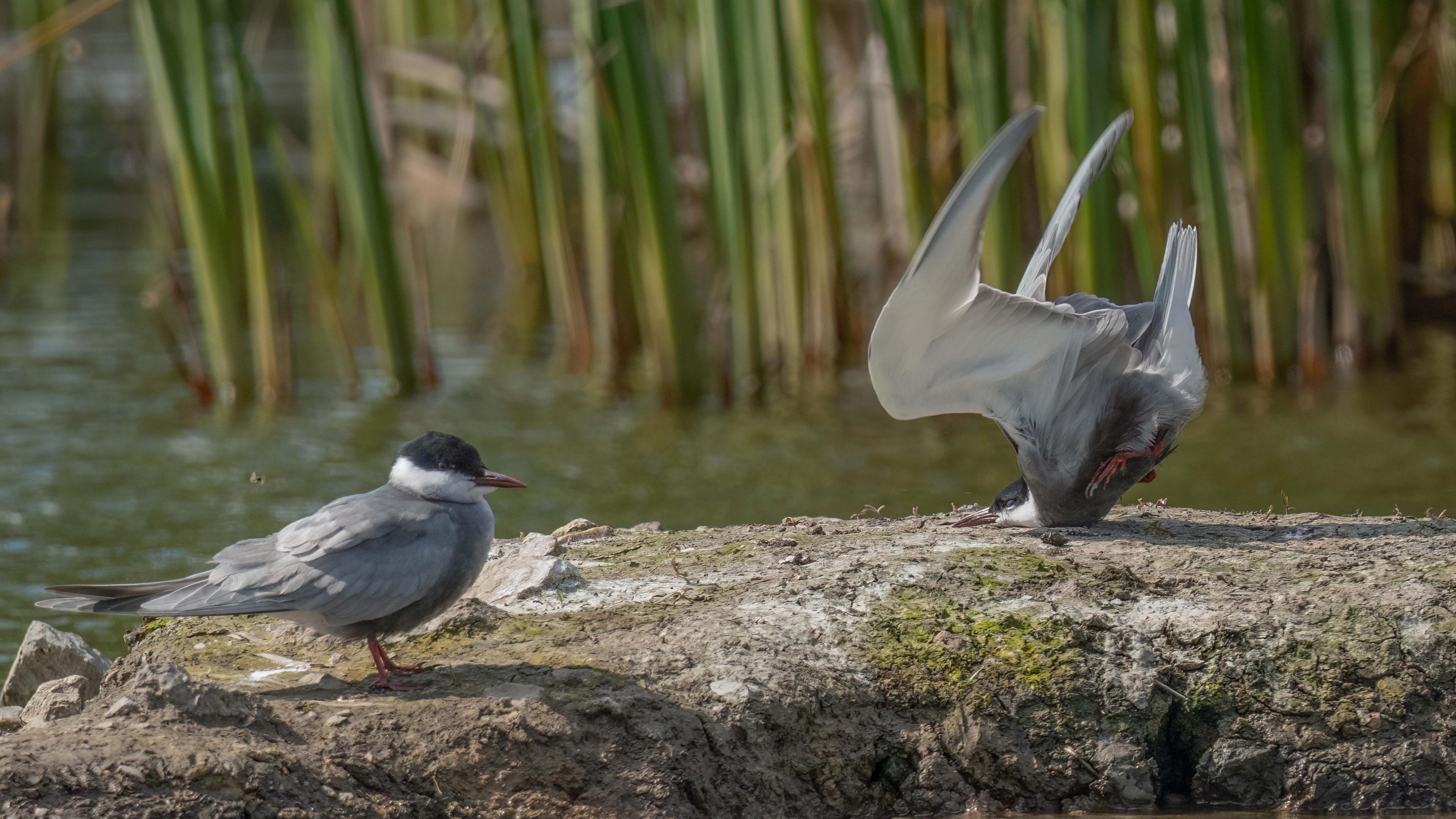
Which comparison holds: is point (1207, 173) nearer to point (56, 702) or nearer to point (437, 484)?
point (437, 484)

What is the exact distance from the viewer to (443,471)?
3.99 metres

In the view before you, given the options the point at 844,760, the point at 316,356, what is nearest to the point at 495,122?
the point at 316,356

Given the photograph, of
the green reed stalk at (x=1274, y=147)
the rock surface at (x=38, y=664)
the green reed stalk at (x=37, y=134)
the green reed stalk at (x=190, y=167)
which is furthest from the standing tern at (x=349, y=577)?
the green reed stalk at (x=1274, y=147)

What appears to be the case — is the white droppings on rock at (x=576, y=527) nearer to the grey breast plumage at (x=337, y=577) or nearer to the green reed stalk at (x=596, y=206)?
the grey breast plumage at (x=337, y=577)

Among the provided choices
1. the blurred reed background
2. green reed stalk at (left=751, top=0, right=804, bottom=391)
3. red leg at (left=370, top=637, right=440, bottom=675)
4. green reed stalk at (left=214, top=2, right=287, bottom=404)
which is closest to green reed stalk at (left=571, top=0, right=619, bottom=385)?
the blurred reed background

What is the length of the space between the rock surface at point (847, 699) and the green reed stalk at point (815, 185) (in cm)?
436

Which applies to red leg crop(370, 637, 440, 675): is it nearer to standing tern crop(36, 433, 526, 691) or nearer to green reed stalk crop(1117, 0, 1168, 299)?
standing tern crop(36, 433, 526, 691)

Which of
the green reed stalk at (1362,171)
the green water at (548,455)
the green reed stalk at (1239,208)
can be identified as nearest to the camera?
the green water at (548,455)

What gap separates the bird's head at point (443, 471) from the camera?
13.0 ft

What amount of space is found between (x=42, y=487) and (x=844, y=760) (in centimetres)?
569

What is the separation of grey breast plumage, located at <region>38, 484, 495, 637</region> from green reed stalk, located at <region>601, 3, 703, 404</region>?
4737 mm

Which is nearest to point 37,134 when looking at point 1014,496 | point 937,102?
point 937,102

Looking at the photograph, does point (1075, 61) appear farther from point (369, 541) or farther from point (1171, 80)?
point (369, 541)

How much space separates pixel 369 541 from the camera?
3.77 metres
